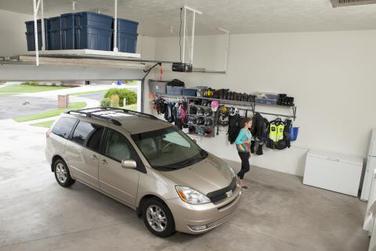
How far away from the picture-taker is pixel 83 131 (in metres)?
4.95

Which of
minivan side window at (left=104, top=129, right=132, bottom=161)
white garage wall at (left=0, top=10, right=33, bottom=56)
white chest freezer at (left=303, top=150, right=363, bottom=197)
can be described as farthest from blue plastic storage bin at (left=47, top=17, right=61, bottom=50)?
white chest freezer at (left=303, top=150, right=363, bottom=197)

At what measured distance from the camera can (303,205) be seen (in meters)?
5.23

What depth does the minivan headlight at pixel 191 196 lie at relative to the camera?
3652 mm

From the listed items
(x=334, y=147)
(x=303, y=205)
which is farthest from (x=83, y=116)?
(x=334, y=147)

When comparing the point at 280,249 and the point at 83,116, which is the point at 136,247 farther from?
the point at 83,116

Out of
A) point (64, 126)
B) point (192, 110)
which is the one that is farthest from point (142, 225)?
point (192, 110)

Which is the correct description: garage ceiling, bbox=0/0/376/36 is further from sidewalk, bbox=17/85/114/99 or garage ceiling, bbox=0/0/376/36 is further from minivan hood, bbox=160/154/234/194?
sidewalk, bbox=17/85/114/99

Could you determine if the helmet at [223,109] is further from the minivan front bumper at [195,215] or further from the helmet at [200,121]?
the minivan front bumper at [195,215]

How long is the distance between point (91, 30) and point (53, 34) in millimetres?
877

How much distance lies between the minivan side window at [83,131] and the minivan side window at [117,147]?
0.46 meters

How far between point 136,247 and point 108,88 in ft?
23.3

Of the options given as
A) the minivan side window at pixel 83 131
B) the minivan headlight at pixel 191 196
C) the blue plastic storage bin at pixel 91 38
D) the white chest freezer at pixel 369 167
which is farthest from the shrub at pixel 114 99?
the white chest freezer at pixel 369 167

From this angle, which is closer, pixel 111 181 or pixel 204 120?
pixel 111 181

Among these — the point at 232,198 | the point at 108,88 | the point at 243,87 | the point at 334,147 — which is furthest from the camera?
the point at 108,88
